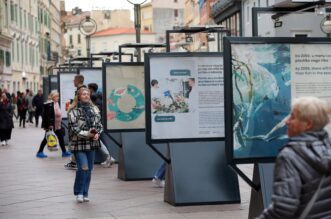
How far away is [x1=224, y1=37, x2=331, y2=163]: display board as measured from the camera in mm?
8320

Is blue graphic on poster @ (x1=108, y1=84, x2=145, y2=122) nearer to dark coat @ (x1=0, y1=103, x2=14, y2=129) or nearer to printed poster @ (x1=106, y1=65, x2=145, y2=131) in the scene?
printed poster @ (x1=106, y1=65, x2=145, y2=131)

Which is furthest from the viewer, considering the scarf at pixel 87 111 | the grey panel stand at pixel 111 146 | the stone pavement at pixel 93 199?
the grey panel stand at pixel 111 146

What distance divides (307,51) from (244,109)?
923 mm

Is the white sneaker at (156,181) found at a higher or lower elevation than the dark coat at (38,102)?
lower

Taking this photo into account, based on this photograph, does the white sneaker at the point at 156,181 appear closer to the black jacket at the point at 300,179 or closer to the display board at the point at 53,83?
the black jacket at the point at 300,179

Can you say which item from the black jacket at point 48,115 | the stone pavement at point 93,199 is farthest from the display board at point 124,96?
the black jacket at point 48,115

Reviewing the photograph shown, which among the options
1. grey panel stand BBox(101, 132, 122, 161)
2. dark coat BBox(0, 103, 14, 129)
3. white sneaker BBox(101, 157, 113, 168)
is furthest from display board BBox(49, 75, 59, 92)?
white sneaker BBox(101, 157, 113, 168)

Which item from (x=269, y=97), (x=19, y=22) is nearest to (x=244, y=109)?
(x=269, y=97)

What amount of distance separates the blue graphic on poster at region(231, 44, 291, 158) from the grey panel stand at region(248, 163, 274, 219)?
0.89 ft

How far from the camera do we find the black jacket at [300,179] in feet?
15.2

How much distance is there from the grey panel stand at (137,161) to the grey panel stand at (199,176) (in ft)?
10.1

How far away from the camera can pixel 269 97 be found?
28.0 feet

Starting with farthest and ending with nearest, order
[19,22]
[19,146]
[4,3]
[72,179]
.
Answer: [19,22] < [4,3] < [19,146] < [72,179]

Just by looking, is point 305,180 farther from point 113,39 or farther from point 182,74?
point 113,39
